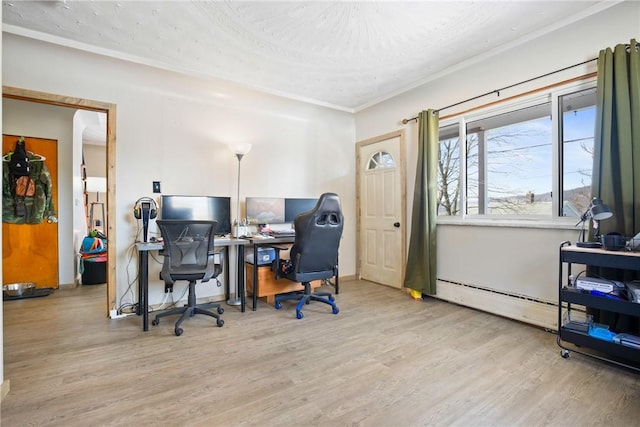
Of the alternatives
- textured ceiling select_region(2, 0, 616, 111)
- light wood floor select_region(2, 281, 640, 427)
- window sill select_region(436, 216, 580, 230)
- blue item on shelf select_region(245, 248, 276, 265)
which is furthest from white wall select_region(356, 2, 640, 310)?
blue item on shelf select_region(245, 248, 276, 265)

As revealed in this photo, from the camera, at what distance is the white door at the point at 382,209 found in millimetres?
4074

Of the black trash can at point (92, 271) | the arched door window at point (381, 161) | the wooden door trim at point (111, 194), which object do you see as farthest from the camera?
the black trash can at point (92, 271)

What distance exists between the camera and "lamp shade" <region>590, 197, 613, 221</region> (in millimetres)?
2027

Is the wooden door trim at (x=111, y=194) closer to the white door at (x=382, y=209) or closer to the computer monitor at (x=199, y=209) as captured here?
the computer monitor at (x=199, y=209)

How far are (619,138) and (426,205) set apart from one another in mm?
1696

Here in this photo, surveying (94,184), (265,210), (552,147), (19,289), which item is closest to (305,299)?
(265,210)

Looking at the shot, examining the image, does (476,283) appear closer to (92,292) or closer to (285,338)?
(285,338)

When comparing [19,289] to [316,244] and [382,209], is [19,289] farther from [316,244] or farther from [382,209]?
[382,209]

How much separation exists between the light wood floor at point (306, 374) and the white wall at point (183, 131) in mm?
963

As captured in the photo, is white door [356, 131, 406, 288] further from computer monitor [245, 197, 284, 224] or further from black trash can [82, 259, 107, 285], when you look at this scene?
black trash can [82, 259, 107, 285]

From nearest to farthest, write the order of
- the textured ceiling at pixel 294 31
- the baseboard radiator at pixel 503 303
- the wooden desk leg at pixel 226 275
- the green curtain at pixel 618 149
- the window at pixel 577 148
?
the green curtain at pixel 618 149
the textured ceiling at pixel 294 31
the window at pixel 577 148
the baseboard radiator at pixel 503 303
the wooden desk leg at pixel 226 275

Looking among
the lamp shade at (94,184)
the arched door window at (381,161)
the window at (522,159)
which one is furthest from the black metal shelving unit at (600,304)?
the lamp shade at (94,184)

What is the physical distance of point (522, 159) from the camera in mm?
2986

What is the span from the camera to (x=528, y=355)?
225cm
